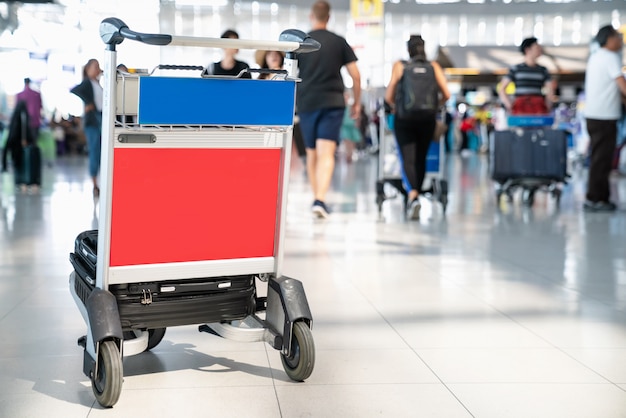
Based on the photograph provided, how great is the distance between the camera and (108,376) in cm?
246

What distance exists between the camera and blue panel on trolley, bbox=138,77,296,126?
8.17ft

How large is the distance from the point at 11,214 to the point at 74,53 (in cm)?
2263

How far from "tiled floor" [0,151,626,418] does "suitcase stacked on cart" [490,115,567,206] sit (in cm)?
258

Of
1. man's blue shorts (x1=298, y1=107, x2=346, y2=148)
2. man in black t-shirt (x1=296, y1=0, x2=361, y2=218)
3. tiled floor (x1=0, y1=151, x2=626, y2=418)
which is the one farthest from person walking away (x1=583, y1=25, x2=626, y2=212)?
man's blue shorts (x1=298, y1=107, x2=346, y2=148)

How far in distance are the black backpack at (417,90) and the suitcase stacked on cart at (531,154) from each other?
2120 millimetres

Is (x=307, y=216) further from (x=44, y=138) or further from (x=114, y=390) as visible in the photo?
(x=44, y=138)

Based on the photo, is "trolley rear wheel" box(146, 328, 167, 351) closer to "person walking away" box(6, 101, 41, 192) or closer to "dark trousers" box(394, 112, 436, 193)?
"dark trousers" box(394, 112, 436, 193)

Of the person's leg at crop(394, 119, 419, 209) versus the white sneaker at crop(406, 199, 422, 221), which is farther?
the person's leg at crop(394, 119, 419, 209)

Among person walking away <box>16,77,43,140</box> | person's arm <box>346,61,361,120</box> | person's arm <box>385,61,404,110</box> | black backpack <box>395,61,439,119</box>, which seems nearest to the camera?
person's arm <box>346,61,361,120</box>

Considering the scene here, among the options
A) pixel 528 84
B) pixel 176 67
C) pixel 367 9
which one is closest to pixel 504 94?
pixel 528 84

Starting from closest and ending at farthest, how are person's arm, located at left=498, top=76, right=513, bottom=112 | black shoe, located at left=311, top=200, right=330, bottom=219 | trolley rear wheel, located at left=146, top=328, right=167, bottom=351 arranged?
trolley rear wheel, located at left=146, top=328, right=167, bottom=351, black shoe, located at left=311, top=200, right=330, bottom=219, person's arm, located at left=498, top=76, right=513, bottom=112

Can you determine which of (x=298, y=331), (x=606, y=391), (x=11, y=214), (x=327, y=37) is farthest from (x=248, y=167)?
(x=11, y=214)

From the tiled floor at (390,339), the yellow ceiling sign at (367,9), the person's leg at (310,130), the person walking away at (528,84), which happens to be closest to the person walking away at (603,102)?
the person walking away at (528,84)

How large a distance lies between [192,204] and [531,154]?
697 centimetres
